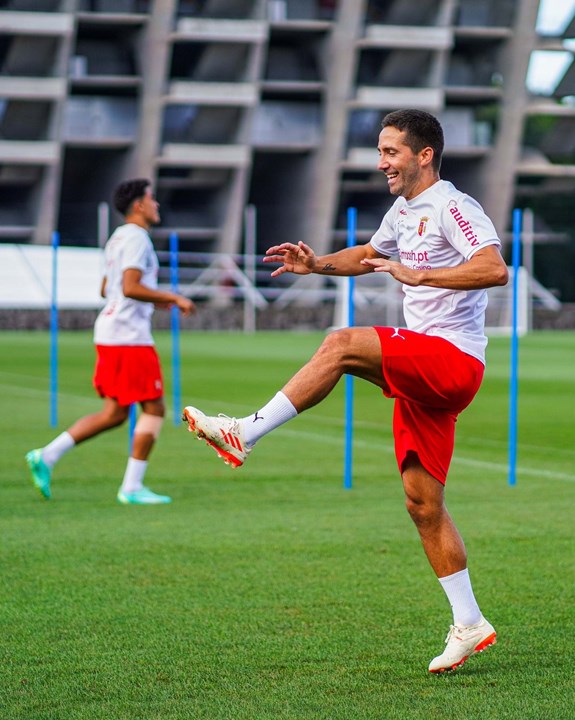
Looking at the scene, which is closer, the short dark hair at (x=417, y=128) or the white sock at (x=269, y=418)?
the white sock at (x=269, y=418)

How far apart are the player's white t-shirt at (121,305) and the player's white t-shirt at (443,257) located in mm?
4709

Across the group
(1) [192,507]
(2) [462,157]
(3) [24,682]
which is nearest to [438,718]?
(3) [24,682]

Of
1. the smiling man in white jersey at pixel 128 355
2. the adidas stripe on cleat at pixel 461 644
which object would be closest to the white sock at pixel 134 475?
the smiling man in white jersey at pixel 128 355

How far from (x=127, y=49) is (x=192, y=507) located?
58412 millimetres

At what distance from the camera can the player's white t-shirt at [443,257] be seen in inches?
223

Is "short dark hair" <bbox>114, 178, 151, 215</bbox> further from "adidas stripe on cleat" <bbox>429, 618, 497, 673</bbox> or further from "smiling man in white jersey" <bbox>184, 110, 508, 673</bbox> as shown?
"adidas stripe on cleat" <bbox>429, 618, 497, 673</bbox>

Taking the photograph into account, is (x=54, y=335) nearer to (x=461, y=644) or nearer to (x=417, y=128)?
(x=417, y=128)

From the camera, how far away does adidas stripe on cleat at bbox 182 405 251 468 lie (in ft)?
17.8

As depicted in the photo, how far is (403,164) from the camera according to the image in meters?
5.83

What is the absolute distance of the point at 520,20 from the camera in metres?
69.5

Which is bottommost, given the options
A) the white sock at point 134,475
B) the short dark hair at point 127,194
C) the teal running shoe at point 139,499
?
the teal running shoe at point 139,499

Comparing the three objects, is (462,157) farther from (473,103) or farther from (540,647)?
(540,647)

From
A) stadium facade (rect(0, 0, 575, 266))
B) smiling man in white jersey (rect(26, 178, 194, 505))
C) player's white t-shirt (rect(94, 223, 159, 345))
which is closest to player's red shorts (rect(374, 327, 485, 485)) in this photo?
smiling man in white jersey (rect(26, 178, 194, 505))

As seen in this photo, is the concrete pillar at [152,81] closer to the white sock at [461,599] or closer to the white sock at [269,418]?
the white sock at [461,599]
